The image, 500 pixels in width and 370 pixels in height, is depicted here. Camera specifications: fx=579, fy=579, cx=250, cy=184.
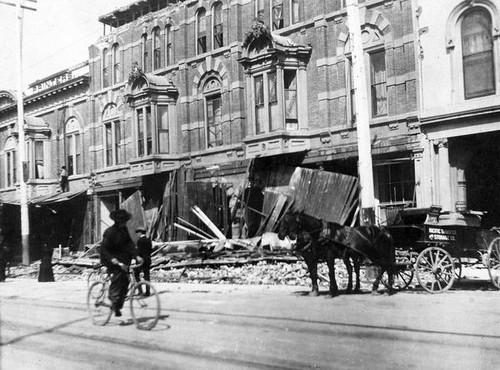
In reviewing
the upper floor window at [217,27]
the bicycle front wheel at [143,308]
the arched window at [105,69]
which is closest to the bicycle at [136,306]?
the bicycle front wheel at [143,308]

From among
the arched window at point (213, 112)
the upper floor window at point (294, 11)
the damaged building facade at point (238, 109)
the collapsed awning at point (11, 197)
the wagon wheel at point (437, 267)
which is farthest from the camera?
the collapsed awning at point (11, 197)

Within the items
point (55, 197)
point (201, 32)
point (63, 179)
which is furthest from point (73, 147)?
point (201, 32)

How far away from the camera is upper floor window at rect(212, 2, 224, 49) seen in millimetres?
25312

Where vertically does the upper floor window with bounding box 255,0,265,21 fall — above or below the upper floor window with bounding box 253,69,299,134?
above

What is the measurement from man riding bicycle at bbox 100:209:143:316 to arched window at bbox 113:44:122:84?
2213 centimetres

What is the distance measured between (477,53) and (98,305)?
13.3 meters

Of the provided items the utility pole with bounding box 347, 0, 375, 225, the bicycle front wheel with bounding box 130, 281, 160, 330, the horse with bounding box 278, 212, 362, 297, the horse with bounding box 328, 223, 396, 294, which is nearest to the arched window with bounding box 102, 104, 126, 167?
the utility pole with bounding box 347, 0, 375, 225

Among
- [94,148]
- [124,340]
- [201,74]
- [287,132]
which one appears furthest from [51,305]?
[94,148]

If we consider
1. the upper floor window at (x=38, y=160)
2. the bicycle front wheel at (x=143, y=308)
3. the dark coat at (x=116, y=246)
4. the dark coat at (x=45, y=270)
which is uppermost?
the upper floor window at (x=38, y=160)

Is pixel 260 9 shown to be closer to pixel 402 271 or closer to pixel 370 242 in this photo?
pixel 402 271

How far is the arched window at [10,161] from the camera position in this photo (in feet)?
122

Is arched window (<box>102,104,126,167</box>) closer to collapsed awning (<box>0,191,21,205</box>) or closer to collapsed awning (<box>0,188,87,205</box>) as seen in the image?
collapsed awning (<box>0,188,87,205</box>)

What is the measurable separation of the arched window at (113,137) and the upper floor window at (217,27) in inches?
301

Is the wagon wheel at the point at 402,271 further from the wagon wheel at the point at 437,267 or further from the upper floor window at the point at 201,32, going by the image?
the upper floor window at the point at 201,32
